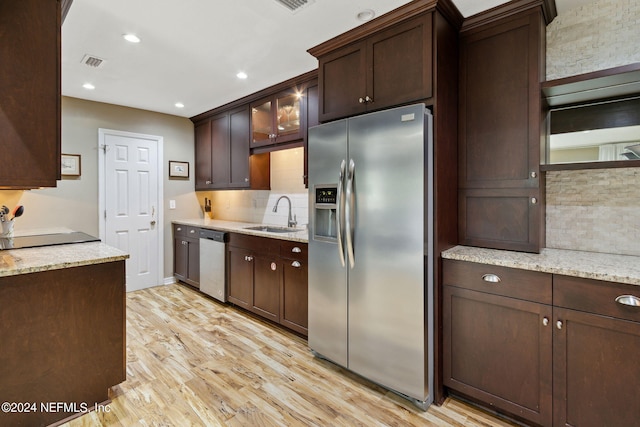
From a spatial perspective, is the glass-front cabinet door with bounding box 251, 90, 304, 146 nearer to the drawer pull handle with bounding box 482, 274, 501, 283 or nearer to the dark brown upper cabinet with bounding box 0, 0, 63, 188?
the dark brown upper cabinet with bounding box 0, 0, 63, 188

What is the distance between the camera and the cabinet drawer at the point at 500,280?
167 centimetres

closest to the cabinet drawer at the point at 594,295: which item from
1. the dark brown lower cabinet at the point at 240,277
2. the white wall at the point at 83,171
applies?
the dark brown lower cabinet at the point at 240,277

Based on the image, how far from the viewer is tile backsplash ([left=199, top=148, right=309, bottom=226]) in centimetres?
370

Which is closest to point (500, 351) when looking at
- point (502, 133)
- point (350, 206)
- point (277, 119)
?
point (350, 206)

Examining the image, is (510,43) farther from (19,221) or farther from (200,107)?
(19,221)

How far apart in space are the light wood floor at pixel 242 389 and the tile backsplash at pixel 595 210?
121 centimetres

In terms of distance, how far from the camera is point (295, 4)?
6.54 feet

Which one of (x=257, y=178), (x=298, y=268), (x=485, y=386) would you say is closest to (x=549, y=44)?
(x=485, y=386)

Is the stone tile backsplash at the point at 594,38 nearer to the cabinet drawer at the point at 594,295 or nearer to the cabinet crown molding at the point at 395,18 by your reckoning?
the cabinet crown molding at the point at 395,18

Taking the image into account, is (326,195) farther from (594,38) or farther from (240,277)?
(594,38)

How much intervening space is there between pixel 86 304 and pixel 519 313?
2426 millimetres

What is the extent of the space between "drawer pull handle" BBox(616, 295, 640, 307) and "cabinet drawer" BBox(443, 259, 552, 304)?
0.26 meters

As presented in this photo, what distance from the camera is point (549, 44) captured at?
2139 millimetres

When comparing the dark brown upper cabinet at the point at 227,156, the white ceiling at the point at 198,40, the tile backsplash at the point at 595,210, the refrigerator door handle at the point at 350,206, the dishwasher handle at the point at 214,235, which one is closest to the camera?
the tile backsplash at the point at 595,210
